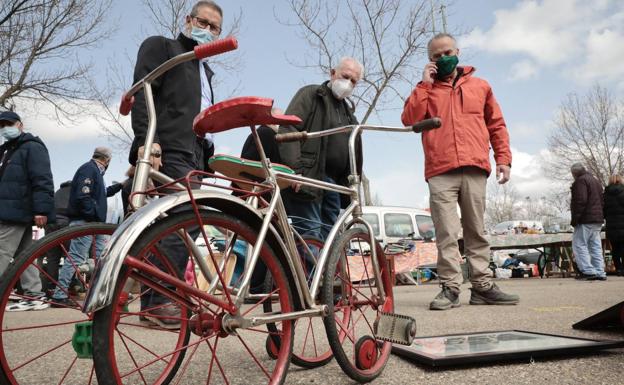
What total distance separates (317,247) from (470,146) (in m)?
2.26

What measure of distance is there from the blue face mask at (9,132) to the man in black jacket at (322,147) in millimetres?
2890

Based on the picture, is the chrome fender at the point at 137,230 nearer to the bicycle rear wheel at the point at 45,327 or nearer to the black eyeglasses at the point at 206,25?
the bicycle rear wheel at the point at 45,327

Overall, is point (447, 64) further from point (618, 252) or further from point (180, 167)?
point (618, 252)

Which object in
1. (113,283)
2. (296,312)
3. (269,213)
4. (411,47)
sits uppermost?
(411,47)

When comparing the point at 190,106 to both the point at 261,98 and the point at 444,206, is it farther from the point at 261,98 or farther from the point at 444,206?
the point at 444,206

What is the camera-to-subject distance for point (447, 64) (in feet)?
14.0

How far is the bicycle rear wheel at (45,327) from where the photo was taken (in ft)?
5.24

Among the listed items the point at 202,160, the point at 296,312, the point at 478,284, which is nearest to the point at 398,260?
the point at 478,284

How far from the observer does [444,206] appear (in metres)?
4.24

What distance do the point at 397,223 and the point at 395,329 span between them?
31.9 ft

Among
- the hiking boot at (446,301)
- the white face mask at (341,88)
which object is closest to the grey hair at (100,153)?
the white face mask at (341,88)

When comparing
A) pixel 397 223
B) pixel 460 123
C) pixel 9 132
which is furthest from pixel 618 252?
pixel 9 132

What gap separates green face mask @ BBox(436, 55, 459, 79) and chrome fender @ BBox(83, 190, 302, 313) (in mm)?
3111

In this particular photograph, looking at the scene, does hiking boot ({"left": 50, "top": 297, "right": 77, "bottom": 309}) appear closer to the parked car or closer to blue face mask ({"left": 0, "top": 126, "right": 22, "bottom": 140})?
blue face mask ({"left": 0, "top": 126, "right": 22, "bottom": 140})
